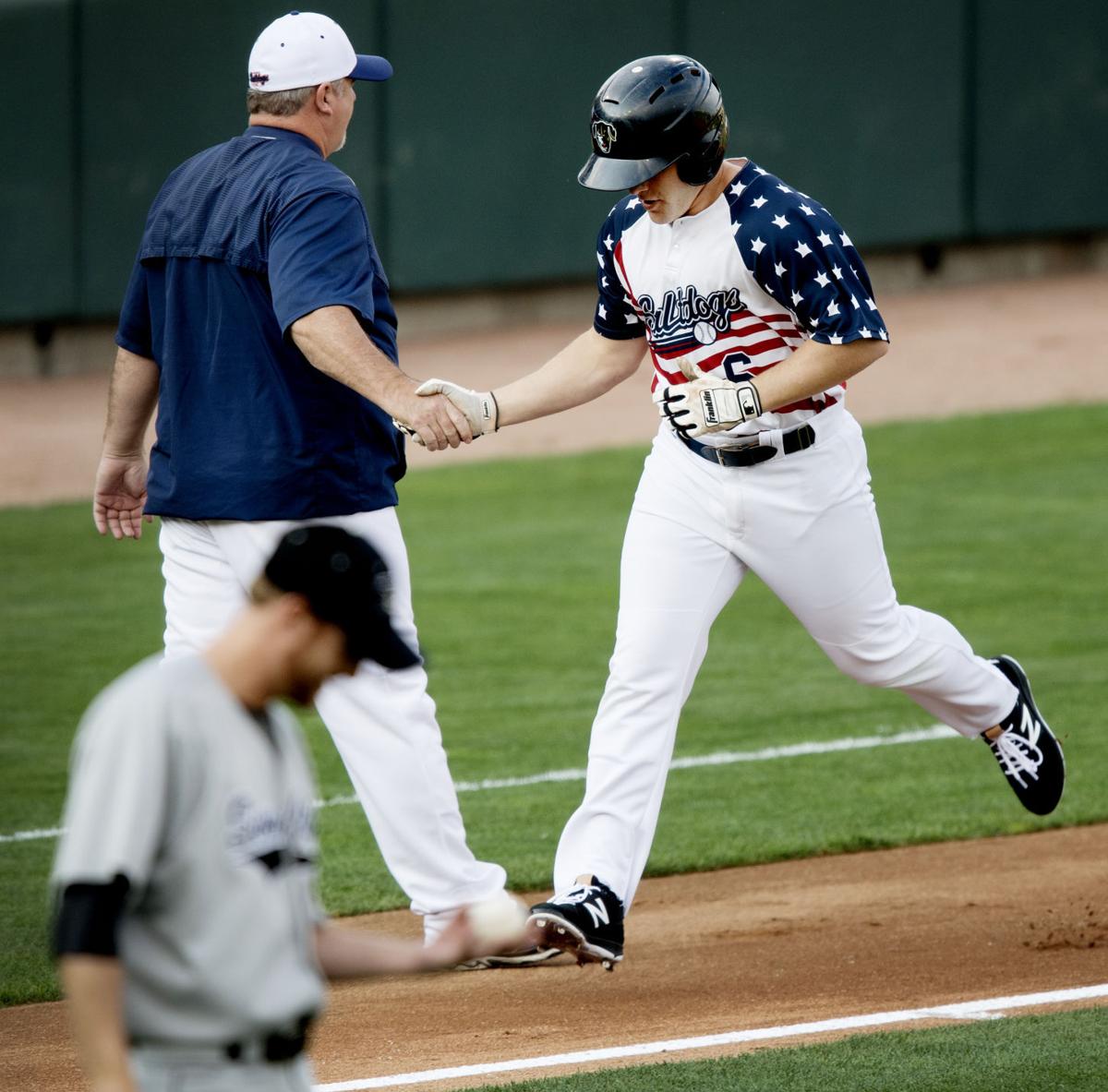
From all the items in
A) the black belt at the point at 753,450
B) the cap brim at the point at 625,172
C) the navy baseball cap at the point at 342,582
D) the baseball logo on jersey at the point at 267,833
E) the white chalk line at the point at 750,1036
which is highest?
the cap brim at the point at 625,172

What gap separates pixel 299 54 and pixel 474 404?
3.32 feet

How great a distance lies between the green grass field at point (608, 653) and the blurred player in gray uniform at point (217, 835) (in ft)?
6.58

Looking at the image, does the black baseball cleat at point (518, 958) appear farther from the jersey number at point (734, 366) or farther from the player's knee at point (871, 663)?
the jersey number at point (734, 366)

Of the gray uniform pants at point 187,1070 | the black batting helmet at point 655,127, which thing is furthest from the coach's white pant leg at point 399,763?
the gray uniform pants at point 187,1070

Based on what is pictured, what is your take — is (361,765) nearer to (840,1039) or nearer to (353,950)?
(840,1039)

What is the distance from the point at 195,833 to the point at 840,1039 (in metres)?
2.61

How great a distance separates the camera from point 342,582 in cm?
291

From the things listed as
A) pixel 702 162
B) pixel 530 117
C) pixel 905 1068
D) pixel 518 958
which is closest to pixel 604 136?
pixel 702 162

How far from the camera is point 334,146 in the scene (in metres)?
5.71

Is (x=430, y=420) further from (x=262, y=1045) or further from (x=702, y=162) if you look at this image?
(x=262, y=1045)

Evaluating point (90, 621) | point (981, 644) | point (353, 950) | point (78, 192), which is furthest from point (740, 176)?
point (78, 192)

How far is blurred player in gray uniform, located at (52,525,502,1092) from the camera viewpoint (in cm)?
274

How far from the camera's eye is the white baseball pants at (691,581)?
546 cm

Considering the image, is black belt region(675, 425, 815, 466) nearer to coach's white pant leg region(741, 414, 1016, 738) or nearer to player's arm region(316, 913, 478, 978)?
coach's white pant leg region(741, 414, 1016, 738)
